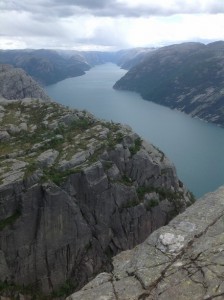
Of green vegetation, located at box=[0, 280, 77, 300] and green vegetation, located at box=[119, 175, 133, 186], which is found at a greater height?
green vegetation, located at box=[119, 175, 133, 186]

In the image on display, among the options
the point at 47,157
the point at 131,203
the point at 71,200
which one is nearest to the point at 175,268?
the point at 71,200

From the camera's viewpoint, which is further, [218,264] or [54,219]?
[54,219]

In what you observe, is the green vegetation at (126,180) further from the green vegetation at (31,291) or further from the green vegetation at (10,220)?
the green vegetation at (31,291)

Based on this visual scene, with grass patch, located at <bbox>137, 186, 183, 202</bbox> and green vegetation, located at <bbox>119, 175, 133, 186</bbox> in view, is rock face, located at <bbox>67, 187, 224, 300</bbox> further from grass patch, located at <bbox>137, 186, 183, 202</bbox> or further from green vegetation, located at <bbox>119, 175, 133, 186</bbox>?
grass patch, located at <bbox>137, 186, 183, 202</bbox>

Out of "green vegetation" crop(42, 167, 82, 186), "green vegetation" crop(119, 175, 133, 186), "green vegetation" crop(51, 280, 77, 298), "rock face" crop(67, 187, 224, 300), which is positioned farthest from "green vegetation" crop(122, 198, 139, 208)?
"rock face" crop(67, 187, 224, 300)

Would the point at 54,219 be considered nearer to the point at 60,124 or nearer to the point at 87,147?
the point at 87,147

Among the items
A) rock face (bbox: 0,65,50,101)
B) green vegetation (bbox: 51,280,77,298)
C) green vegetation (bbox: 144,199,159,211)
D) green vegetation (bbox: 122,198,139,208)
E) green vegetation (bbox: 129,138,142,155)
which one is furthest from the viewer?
rock face (bbox: 0,65,50,101)

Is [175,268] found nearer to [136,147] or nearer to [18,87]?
[136,147]

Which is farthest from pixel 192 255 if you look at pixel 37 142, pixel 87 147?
pixel 37 142
